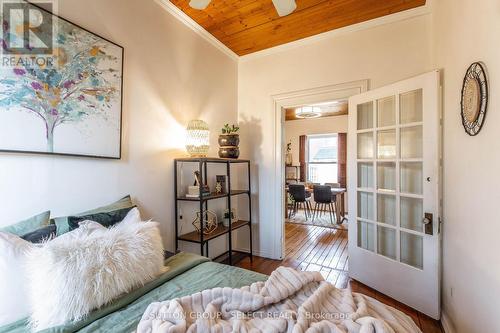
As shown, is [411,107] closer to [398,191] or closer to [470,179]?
[398,191]

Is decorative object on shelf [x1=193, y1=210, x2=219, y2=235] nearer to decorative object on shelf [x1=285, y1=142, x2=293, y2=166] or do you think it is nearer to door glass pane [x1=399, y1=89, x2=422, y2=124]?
door glass pane [x1=399, y1=89, x2=422, y2=124]

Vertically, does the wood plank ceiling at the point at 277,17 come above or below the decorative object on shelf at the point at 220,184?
above

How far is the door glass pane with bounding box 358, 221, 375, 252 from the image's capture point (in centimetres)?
241

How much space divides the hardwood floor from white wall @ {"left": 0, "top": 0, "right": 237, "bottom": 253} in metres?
1.50

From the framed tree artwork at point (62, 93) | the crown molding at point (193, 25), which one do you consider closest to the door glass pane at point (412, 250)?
the framed tree artwork at point (62, 93)

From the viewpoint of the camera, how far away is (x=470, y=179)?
4.62 ft

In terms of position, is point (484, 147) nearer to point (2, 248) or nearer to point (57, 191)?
point (2, 248)

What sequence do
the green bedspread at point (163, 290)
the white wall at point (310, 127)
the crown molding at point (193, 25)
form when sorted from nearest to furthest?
the green bedspread at point (163, 290) < the crown molding at point (193, 25) < the white wall at point (310, 127)

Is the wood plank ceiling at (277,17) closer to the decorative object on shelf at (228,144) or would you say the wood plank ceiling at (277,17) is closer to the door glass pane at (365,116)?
the door glass pane at (365,116)

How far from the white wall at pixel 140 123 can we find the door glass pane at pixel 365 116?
1674 millimetres

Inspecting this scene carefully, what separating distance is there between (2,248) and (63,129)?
0.76 metres

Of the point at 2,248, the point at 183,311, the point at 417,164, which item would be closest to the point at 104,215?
the point at 2,248

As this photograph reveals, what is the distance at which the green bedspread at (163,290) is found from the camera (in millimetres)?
953

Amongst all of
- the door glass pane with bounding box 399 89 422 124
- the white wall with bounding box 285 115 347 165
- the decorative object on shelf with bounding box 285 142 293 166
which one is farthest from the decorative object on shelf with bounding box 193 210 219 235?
the white wall with bounding box 285 115 347 165
